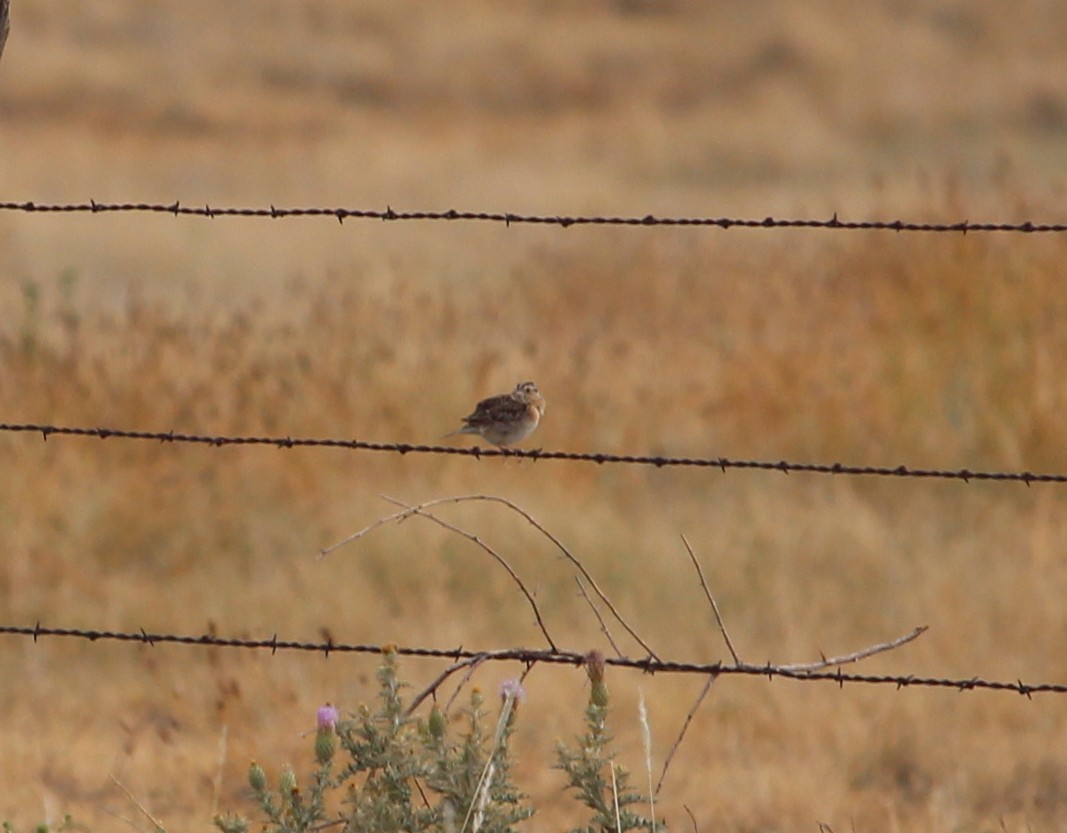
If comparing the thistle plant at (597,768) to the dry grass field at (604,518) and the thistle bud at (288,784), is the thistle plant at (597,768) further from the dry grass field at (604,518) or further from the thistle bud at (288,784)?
the dry grass field at (604,518)

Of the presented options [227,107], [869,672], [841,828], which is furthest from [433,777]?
[227,107]

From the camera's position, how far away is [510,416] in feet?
20.4

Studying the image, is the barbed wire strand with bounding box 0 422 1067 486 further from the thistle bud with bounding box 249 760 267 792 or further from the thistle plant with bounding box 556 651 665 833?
the thistle bud with bounding box 249 760 267 792

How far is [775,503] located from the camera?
8672 millimetres

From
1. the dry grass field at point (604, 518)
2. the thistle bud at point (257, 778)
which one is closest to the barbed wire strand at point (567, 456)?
the thistle bud at point (257, 778)

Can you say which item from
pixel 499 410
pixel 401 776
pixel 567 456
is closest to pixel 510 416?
pixel 499 410

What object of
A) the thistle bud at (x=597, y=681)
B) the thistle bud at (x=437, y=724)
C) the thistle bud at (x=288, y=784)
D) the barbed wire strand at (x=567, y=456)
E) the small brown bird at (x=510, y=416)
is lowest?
the thistle bud at (x=288, y=784)

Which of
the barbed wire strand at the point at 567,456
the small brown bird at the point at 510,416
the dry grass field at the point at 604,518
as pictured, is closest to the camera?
the barbed wire strand at the point at 567,456

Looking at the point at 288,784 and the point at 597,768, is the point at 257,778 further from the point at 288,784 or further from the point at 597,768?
the point at 597,768

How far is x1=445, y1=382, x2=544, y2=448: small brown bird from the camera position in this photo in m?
6.22

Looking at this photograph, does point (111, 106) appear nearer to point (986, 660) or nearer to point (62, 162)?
point (62, 162)

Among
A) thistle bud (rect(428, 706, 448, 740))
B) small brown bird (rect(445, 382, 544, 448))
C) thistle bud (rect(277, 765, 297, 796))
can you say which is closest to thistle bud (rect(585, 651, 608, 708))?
thistle bud (rect(428, 706, 448, 740))

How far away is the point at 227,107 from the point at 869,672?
85.7 ft

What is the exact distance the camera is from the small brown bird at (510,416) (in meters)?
6.22
